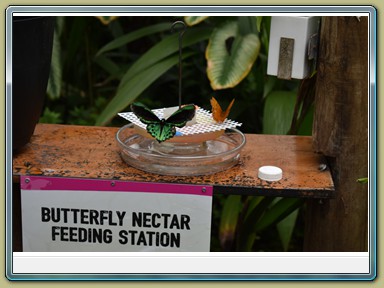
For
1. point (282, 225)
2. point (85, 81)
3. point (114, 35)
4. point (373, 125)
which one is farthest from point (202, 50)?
point (373, 125)

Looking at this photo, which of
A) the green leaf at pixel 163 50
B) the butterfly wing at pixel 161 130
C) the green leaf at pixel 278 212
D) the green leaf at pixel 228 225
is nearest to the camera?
the butterfly wing at pixel 161 130

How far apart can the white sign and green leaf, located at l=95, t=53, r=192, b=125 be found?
54 cm

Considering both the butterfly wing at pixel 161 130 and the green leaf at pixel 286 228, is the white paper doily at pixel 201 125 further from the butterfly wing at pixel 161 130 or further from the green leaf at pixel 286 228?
the green leaf at pixel 286 228

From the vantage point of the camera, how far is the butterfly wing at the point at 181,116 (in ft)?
5.27

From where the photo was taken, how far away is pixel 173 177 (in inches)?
64.7

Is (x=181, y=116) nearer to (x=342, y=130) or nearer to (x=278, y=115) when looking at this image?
(x=342, y=130)

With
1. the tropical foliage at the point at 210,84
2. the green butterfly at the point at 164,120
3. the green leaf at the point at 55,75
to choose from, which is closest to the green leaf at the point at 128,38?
the tropical foliage at the point at 210,84

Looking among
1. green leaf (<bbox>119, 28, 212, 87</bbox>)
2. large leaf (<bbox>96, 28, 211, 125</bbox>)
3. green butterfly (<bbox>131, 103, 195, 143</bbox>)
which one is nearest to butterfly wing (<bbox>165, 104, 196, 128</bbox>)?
green butterfly (<bbox>131, 103, 195, 143</bbox>)

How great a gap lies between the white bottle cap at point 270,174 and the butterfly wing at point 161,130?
21cm

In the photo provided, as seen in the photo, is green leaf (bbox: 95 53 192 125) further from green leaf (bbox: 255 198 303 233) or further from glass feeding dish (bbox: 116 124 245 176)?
green leaf (bbox: 255 198 303 233)

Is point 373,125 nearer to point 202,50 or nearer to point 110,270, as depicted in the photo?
point 110,270

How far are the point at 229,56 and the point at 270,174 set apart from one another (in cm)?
59

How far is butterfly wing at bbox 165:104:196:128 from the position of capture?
161cm

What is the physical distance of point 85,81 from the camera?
2.99 meters
